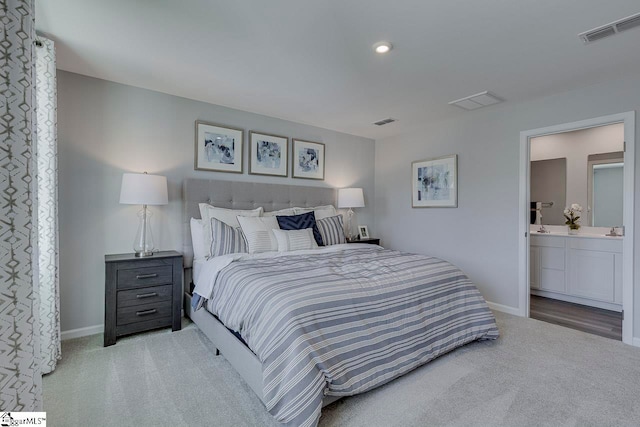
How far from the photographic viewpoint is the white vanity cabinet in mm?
3689

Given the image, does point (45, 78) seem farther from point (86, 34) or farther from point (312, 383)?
point (312, 383)

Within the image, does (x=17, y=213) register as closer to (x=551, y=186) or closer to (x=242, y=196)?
(x=242, y=196)

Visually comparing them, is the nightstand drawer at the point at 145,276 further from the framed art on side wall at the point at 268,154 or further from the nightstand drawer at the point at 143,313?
the framed art on side wall at the point at 268,154

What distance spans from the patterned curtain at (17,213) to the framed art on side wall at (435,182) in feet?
13.7

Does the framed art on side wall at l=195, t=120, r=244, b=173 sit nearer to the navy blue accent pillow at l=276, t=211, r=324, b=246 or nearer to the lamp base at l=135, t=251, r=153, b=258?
the navy blue accent pillow at l=276, t=211, r=324, b=246

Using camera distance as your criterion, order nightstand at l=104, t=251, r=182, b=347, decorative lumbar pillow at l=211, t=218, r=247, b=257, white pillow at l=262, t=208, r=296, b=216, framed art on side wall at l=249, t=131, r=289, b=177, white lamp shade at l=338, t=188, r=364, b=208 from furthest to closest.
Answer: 1. white lamp shade at l=338, t=188, r=364, b=208
2. framed art on side wall at l=249, t=131, r=289, b=177
3. white pillow at l=262, t=208, r=296, b=216
4. decorative lumbar pillow at l=211, t=218, r=247, b=257
5. nightstand at l=104, t=251, r=182, b=347

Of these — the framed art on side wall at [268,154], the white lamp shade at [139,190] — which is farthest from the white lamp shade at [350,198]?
the white lamp shade at [139,190]

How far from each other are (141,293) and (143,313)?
0.60 feet

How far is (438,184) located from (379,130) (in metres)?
1.22

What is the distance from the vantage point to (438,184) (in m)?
4.31

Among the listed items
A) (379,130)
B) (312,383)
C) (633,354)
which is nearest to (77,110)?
(312,383)

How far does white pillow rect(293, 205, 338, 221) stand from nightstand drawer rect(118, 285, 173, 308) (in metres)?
1.76

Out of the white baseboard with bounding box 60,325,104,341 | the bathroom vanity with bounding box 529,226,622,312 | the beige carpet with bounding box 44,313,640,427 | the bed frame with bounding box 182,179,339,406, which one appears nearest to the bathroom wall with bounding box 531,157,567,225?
the bathroom vanity with bounding box 529,226,622,312

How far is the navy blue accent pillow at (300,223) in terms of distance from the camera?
351 centimetres
